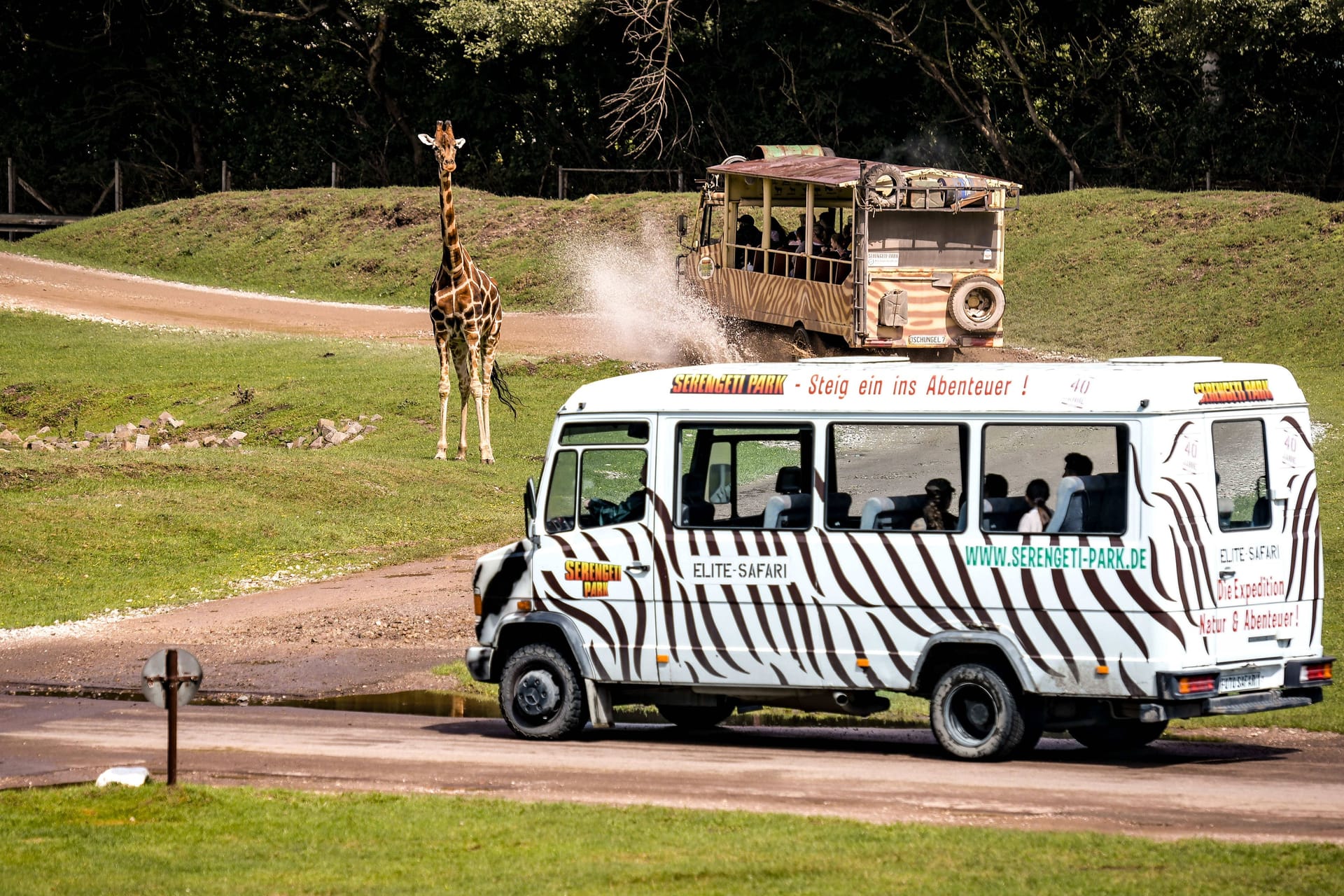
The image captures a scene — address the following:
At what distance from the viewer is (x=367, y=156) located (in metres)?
70.9

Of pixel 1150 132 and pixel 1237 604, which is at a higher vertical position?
pixel 1150 132

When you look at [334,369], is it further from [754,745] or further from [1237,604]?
[1237,604]

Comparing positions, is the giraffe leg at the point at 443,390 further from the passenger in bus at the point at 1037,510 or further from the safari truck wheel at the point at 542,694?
the passenger in bus at the point at 1037,510

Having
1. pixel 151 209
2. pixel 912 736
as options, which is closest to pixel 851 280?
pixel 912 736

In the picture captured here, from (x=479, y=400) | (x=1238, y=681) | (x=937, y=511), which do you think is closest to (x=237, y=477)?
(x=479, y=400)

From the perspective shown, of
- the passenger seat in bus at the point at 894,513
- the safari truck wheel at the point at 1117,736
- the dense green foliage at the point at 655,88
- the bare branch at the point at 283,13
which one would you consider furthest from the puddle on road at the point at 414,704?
the bare branch at the point at 283,13

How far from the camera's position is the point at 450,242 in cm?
3177

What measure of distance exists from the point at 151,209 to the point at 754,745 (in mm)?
53771

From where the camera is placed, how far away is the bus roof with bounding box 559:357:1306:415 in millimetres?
12758

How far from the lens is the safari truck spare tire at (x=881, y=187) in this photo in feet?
106

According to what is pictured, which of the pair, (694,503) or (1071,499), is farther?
(694,503)

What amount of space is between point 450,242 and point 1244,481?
20.6 metres

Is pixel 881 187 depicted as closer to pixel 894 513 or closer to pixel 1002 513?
pixel 894 513

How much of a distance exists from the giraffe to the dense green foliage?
26.1m
